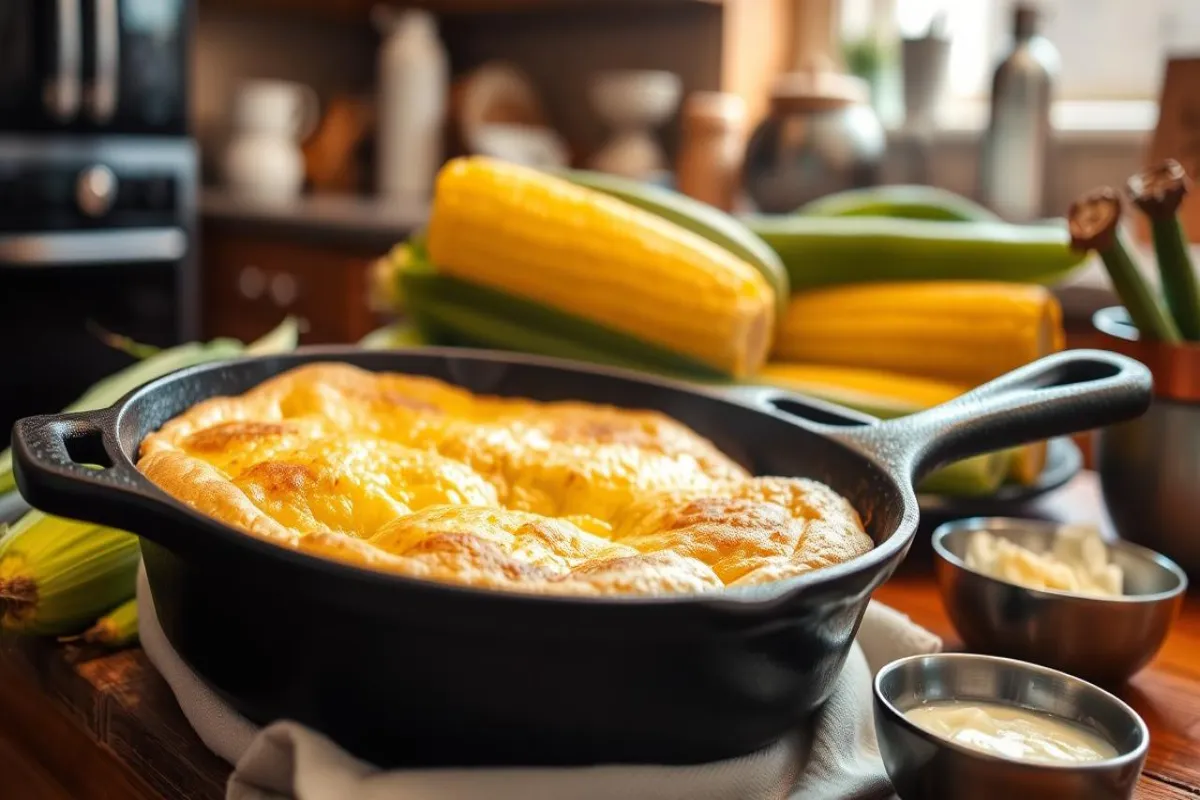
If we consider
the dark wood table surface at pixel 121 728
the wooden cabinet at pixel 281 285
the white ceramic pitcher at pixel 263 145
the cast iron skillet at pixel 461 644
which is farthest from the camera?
the white ceramic pitcher at pixel 263 145

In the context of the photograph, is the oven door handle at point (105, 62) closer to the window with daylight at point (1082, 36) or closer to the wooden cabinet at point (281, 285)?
the wooden cabinet at point (281, 285)

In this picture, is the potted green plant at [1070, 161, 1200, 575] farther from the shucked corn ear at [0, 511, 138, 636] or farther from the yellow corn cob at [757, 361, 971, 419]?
the shucked corn ear at [0, 511, 138, 636]

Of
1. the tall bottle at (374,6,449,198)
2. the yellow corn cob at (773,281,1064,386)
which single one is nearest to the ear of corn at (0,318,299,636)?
the yellow corn cob at (773,281,1064,386)

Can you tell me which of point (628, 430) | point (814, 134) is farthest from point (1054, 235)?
point (814, 134)

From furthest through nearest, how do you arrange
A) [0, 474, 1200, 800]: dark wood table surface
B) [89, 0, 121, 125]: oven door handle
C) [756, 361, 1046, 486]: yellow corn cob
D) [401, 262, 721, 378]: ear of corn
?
[89, 0, 121, 125]: oven door handle < [401, 262, 721, 378]: ear of corn < [756, 361, 1046, 486]: yellow corn cob < [0, 474, 1200, 800]: dark wood table surface

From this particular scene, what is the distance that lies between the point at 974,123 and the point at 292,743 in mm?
2898

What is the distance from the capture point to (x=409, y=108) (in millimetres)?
3424

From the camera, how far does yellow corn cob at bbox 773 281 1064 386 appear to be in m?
1.05

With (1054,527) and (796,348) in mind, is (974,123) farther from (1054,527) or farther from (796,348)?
(1054,527)


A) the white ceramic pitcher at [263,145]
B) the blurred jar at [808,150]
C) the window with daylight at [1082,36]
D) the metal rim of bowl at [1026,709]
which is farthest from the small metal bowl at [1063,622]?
the white ceramic pitcher at [263,145]

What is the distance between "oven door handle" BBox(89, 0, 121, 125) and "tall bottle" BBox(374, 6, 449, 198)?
97 cm

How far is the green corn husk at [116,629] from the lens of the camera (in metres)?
0.66

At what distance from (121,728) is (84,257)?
2.16 m

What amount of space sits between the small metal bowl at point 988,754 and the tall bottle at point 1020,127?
78.8 inches
